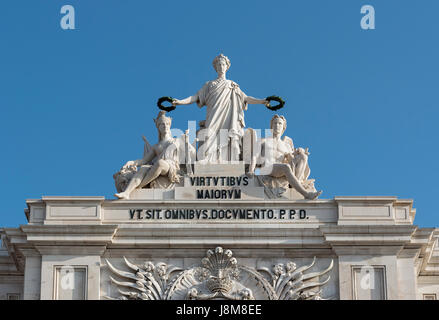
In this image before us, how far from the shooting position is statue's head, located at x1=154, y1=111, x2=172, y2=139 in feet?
145

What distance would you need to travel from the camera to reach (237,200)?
139 feet

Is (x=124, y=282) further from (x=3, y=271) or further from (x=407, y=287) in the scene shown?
(x=407, y=287)

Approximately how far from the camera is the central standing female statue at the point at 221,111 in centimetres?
4400

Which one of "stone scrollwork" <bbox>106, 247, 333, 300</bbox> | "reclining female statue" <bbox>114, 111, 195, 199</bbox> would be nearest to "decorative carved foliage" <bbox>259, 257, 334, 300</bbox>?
"stone scrollwork" <bbox>106, 247, 333, 300</bbox>

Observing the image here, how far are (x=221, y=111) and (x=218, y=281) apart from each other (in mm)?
6028

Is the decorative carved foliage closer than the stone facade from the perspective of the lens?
Yes

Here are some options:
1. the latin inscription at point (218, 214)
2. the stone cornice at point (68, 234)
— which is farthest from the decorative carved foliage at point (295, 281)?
the stone cornice at point (68, 234)

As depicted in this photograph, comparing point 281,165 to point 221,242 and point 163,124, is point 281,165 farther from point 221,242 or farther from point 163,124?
point 163,124

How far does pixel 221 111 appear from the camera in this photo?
147 feet

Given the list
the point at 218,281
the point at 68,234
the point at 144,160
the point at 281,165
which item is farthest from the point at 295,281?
the point at 68,234

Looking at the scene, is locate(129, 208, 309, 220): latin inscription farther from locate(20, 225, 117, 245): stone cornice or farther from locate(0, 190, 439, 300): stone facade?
locate(20, 225, 117, 245): stone cornice

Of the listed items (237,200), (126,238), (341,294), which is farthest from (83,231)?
(341,294)
